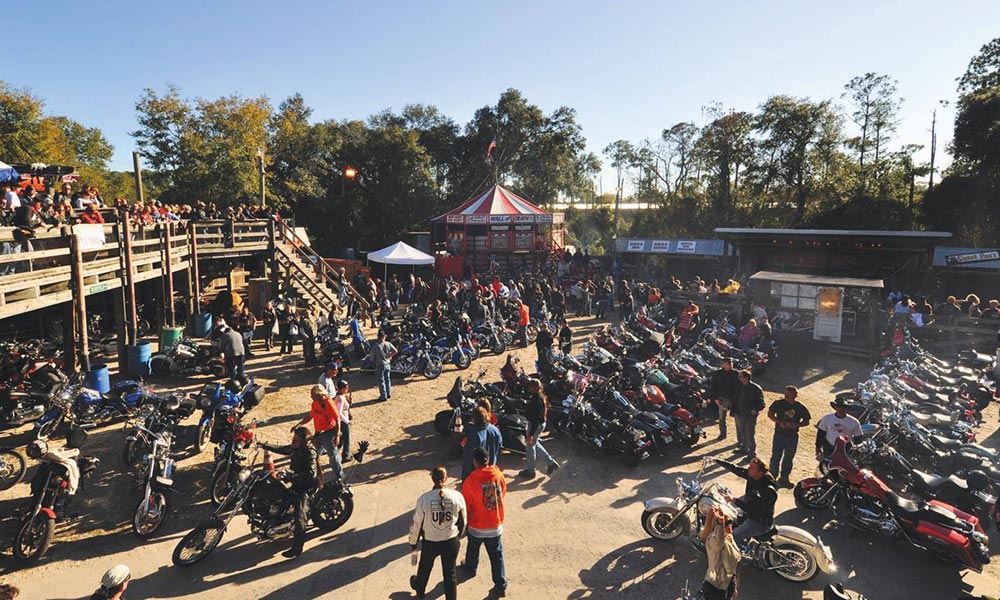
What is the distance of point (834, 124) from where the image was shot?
33.3 meters

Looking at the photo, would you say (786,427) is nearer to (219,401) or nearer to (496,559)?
(496,559)

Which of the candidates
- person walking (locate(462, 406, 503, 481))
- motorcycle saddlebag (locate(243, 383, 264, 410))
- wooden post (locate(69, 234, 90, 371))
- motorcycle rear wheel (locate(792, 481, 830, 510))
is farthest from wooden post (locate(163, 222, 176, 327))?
motorcycle rear wheel (locate(792, 481, 830, 510))

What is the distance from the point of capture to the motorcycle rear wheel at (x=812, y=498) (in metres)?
6.98

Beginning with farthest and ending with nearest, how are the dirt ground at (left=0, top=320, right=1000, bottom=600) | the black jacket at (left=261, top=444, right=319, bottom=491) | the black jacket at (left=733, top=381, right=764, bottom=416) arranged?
the black jacket at (left=733, top=381, right=764, bottom=416), the black jacket at (left=261, top=444, right=319, bottom=491), the dirt ground at (left=0, top=320, right=1000, bottom=600)

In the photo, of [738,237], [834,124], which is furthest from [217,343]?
[834,124]

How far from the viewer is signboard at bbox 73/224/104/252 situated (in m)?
10.5

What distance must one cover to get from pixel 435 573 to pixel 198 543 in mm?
2639

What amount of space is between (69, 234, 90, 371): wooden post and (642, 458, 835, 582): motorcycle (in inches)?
441

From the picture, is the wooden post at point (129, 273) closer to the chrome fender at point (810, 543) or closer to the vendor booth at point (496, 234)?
the chrome fender at point (810, 543)

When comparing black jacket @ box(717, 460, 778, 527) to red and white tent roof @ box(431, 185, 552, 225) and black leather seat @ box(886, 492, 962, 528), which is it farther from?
red and white tent roof @ box(431, 185, 552, 225)

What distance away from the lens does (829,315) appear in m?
15.7

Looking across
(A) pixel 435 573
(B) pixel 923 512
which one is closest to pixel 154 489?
(A) pixel 435 573

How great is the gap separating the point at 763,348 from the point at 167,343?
15.3 m

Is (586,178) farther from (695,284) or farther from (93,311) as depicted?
(93,311)
